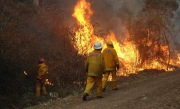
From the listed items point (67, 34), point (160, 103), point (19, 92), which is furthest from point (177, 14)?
point (160, 103)

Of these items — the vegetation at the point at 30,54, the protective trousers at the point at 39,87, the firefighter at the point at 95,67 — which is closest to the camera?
the firefighter at the point at 95,67

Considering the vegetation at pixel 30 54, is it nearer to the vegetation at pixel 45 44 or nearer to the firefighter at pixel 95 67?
the vegetation at pixel 45 44

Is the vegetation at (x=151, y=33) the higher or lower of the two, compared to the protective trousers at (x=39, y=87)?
higher

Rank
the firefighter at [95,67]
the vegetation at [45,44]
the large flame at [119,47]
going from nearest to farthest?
the firefighter at [95,67] < the vegetation at [45,44] < the large flame at [119,47]

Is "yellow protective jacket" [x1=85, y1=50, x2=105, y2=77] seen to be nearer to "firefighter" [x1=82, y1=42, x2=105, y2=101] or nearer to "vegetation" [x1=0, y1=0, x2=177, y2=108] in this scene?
"firefighter" [x1=82, y1=42, x2=105, y2=101]

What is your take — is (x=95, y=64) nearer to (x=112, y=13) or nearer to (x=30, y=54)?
(x=30, y=54)

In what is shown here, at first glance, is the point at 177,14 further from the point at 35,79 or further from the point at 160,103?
the point at 160,103

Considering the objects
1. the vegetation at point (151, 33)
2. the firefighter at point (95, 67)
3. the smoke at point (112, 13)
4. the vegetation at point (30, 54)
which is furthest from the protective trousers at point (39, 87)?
the smoke at point (112, 13)

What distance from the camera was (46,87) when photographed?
48.7ft

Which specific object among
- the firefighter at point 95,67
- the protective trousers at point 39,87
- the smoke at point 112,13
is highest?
the smoke at point 112,13

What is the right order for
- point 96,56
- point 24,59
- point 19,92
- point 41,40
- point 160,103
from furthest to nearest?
point 41,40 → point 24,59 → point 19,92 → point 96,56 → point 160,103

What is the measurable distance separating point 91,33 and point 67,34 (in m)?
1.76

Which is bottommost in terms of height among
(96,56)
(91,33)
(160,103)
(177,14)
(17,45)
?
(160,103)

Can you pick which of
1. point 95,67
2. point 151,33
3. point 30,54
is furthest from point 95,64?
point 151,33
